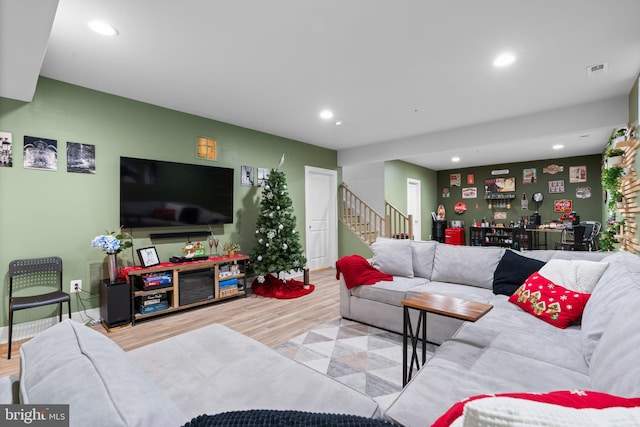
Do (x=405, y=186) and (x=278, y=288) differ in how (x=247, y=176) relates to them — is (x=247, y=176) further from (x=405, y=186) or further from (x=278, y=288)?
(x=405, y=186)

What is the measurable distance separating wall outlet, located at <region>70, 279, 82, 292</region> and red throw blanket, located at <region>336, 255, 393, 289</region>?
2.80 meters

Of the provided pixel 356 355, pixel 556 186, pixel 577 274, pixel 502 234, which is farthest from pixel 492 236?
pixel 356 355

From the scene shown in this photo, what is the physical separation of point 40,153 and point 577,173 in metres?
10.0

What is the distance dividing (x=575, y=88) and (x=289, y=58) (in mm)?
3253

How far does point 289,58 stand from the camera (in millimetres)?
2656

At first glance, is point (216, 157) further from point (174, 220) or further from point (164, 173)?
point (174, 220)

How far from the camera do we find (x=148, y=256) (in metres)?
3.46

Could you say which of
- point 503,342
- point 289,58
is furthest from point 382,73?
point 503,342

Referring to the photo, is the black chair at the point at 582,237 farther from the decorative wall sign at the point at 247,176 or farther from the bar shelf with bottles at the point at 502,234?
the decorative wall sign at the point at 247,176

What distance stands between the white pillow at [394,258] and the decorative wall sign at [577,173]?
21.2 feet

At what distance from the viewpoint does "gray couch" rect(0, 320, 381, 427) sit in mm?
558

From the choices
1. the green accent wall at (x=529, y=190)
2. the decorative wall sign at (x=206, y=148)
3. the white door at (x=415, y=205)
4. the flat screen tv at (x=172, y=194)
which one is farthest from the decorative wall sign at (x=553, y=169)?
the decorative wall sign at (x=206, y=148)

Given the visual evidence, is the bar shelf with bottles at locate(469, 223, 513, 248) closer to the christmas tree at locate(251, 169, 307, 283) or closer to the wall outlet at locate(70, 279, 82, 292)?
the christmas tree at locate(251, 169, 307, 283)

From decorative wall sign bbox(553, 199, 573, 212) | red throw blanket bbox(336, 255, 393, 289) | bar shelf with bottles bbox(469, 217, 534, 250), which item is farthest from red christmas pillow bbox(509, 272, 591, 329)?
decorative wall sign bbox(553, 199, 573, 212)
